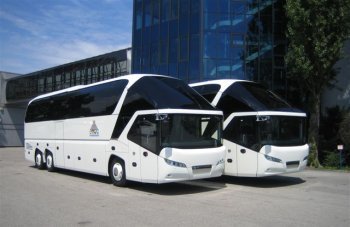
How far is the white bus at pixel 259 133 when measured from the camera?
13.3m

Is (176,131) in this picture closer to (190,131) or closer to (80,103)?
(190,131)

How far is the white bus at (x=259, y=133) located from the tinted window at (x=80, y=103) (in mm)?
3551

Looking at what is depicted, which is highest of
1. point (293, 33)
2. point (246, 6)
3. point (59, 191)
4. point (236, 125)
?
point (246, 6)

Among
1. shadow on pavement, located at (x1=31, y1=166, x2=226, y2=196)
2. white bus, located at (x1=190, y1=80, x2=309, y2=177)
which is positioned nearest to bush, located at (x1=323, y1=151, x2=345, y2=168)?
white bus, located at (x1=190, y1=80, x2=309, y2=177)

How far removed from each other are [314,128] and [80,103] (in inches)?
524

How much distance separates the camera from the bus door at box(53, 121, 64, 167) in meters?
17.7

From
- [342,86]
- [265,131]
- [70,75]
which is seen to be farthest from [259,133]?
[70,75]

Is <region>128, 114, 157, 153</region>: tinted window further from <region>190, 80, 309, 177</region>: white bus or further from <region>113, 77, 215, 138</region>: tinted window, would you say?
<region>190, 80, 309, 177</region>: white bus

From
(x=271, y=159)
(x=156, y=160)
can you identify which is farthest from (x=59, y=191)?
(x=271, y=159)

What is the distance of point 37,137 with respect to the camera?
66.6 feet

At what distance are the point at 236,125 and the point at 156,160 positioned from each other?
3.47 meters

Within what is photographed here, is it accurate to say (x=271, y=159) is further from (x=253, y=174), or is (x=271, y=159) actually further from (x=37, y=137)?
(x=37, y=137)

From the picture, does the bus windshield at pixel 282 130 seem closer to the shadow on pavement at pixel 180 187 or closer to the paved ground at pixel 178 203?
the paved ground at pixel 178 203

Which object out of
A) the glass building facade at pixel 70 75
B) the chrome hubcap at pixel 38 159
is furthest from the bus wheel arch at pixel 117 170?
the glass building facade at pixel 70 75
